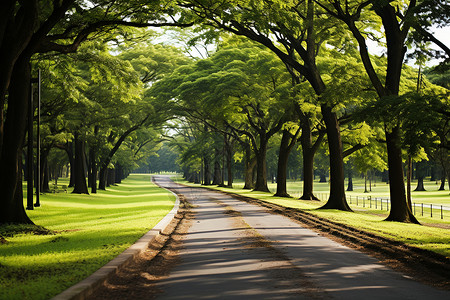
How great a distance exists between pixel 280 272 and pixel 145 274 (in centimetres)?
232

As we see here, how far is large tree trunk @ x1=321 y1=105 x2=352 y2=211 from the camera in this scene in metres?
28.1

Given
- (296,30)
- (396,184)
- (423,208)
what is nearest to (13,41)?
(396,184)

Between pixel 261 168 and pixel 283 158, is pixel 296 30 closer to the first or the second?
pixel 283 158

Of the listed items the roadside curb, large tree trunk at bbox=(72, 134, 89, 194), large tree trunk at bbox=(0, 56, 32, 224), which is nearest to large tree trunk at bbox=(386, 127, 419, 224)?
the roadside curb

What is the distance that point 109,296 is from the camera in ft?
24.0

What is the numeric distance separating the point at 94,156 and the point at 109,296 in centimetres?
4754

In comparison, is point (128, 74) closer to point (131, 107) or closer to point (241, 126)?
point (131, 107)

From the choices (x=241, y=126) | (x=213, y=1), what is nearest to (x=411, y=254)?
(x=213, y=1)

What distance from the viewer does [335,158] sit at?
28516 mm

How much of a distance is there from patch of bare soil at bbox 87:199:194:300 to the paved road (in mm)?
248

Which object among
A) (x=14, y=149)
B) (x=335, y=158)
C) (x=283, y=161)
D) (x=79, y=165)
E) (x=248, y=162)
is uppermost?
(x=248, y=162)

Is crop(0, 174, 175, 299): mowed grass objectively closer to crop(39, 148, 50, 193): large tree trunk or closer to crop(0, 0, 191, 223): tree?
A: crop(0, 0, 191, 223): tree

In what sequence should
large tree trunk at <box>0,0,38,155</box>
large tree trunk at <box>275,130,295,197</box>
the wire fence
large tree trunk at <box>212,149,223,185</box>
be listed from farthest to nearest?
large tree trunk at <box>212,149,223,185</box>
large tree trunk at <box>275,130,295,197</box>
the wire fence
large tree trunk at <box>0,0,38,155</box>

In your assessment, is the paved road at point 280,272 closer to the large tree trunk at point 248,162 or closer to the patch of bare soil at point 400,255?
the patch of bare soil at point 400,255
